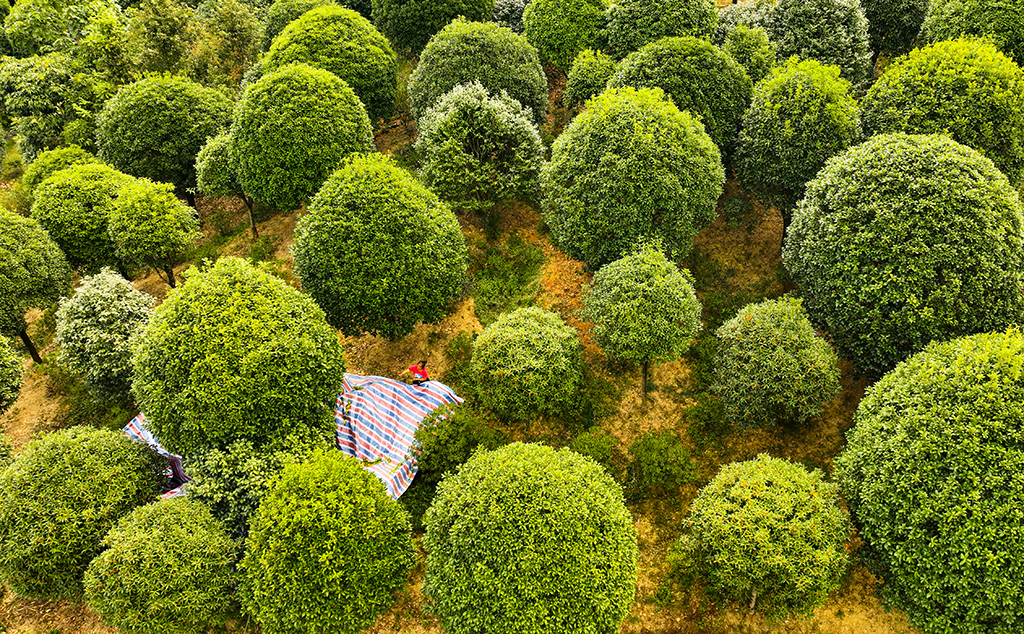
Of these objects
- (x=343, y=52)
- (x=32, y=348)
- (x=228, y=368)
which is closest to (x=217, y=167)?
(x=343, y=52)

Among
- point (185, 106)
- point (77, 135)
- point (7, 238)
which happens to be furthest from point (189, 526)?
point (77, 135)

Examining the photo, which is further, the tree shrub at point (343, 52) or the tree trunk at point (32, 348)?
the tree shrub at point (343, 52)

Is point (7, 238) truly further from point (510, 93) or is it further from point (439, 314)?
point (510, 93)

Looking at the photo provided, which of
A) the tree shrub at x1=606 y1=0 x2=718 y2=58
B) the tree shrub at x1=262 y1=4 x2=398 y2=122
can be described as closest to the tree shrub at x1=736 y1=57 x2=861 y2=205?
the tree shrub at x1=606 y1=0 x2=718 y2=58

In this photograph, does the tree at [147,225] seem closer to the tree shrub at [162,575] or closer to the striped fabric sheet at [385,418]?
the striped fabric sheet at [385,418]

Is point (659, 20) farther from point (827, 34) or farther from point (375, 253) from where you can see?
point (375, 253)

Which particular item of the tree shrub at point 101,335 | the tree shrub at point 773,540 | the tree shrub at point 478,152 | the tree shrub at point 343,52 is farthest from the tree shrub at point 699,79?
the tree shrub at point 101,335

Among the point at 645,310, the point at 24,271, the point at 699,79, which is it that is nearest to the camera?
the point at 645,310
